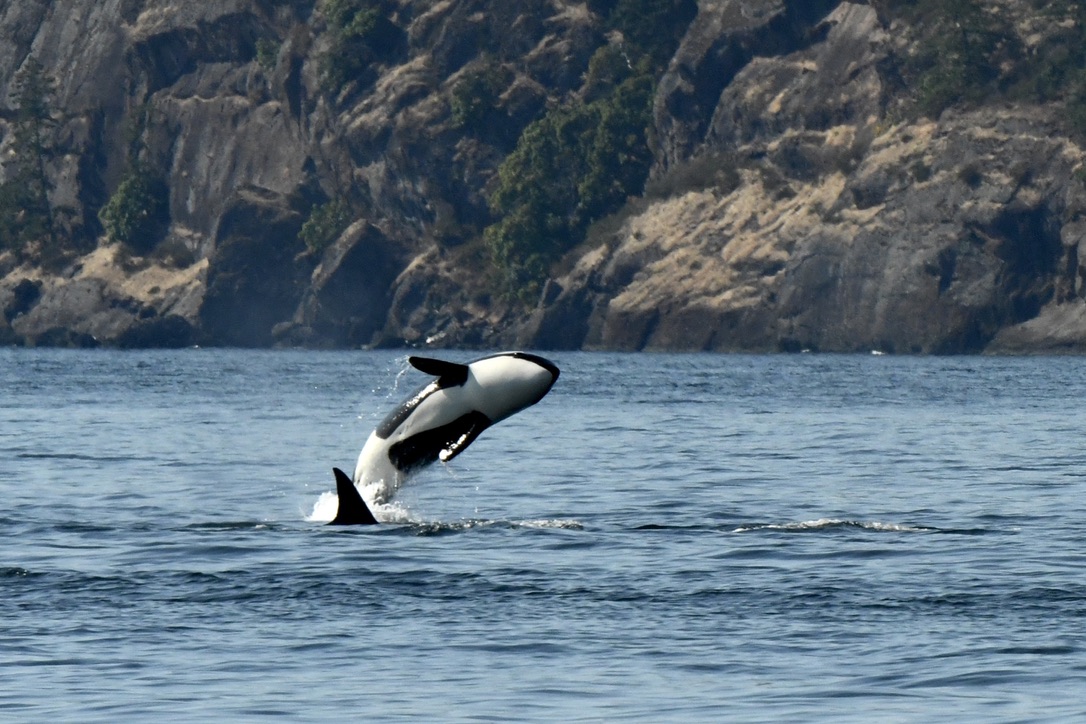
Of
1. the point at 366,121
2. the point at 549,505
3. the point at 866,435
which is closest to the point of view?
the point at 549,505

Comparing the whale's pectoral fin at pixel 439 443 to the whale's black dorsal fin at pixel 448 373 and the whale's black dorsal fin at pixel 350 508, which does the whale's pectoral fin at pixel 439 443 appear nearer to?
the whale's black dorsal fin at pixel 448 373

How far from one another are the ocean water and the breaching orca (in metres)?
1.22

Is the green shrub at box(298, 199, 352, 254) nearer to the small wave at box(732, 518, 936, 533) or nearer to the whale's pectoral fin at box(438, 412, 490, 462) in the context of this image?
the small wave at box(732, 518, 936, 533)

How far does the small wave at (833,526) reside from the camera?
27906 millimetres

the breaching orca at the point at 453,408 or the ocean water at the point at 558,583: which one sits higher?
the breaching orca at the point at 453,408

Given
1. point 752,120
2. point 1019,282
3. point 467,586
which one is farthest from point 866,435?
point 752,120

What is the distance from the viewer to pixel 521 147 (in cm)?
16138

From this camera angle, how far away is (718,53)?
152375 mm

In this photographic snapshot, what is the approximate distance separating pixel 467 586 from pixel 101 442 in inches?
1141

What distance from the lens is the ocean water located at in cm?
1647

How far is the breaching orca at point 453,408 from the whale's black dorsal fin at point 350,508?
0.13 ft

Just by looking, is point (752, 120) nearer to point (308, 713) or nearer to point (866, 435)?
point (866, 435)

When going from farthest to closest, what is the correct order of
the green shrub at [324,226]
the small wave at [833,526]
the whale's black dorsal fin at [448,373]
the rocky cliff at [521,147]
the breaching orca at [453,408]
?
the green shrub at [324,226] → the rocky cliff at [521,147] → the small wave at [833,526] → the breaching orca at [453,408] → the whale's black dorsal fin at [448,373]

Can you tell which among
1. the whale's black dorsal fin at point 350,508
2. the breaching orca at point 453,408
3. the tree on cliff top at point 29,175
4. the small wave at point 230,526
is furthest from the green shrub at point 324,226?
the breaching orca at point 453,408
